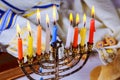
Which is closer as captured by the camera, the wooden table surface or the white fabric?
the wooden table surface

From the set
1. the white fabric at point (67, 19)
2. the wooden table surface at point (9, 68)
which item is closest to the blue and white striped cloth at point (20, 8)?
the white fabric at point (67, 19)

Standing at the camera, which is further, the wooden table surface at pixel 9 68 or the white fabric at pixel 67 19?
the white fabric at pixel 67 19

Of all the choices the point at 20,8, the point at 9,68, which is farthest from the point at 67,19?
the point at 9,68

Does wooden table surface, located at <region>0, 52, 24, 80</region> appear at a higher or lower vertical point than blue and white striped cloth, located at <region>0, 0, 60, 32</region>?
lower

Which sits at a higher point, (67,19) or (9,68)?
(67,19)

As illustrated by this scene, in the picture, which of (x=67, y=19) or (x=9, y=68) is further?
(x=67, y=19)

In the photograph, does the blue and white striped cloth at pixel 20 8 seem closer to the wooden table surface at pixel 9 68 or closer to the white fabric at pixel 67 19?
the white fabric at pixel 67 19

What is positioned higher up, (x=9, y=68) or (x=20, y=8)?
(x=20, y=8)

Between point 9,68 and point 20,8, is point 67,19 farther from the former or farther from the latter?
point 9,68

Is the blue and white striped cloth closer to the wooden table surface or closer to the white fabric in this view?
the white fabric

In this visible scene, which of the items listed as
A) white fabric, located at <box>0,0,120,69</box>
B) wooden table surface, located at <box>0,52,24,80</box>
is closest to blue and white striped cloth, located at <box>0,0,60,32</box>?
white fabric, located at <box>0,0,120,69</box>

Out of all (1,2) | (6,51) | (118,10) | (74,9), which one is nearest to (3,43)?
(6,51)

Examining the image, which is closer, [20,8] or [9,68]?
[9,68]

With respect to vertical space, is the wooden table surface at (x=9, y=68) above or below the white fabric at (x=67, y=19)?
below
